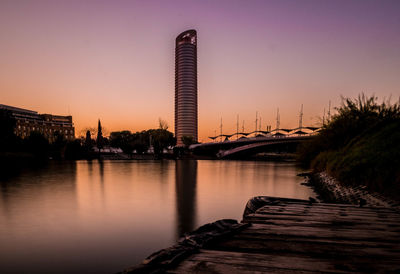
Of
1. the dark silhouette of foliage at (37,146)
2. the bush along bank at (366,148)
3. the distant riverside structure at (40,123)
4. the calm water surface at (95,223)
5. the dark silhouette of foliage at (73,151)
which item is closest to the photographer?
the calm water surface at (95,223)

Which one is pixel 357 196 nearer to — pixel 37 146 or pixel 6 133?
pixel 6 133

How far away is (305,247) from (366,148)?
14.6 m

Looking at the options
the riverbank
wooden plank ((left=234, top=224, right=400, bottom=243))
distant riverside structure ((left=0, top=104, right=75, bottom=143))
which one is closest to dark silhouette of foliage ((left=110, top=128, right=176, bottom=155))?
distant riverside structure ((left=0, top=104, right=75, bottom=143))

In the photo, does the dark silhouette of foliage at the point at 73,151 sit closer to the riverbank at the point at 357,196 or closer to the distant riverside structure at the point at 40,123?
the distant riverside structure at the point at 40,123

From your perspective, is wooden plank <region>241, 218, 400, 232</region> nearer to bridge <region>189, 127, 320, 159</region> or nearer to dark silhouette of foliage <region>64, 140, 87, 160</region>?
bridge <region>189, 127, 320, 159</region>

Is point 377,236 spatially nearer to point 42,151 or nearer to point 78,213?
point 78,213

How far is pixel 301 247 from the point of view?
3.19m

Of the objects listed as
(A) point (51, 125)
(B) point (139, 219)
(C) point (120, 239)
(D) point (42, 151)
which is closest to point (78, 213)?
(B) point (139, 219)

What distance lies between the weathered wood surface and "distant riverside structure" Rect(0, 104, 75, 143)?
15611 cm

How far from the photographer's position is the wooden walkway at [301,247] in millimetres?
2504

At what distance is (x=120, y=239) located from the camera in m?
9.27

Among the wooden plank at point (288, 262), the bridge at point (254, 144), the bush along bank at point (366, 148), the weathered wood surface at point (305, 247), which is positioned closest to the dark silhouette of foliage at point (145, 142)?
the bridge at point (254, 144)

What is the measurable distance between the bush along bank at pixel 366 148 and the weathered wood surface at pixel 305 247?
19.6ft

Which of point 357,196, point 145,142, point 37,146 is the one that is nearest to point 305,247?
point 357,196
